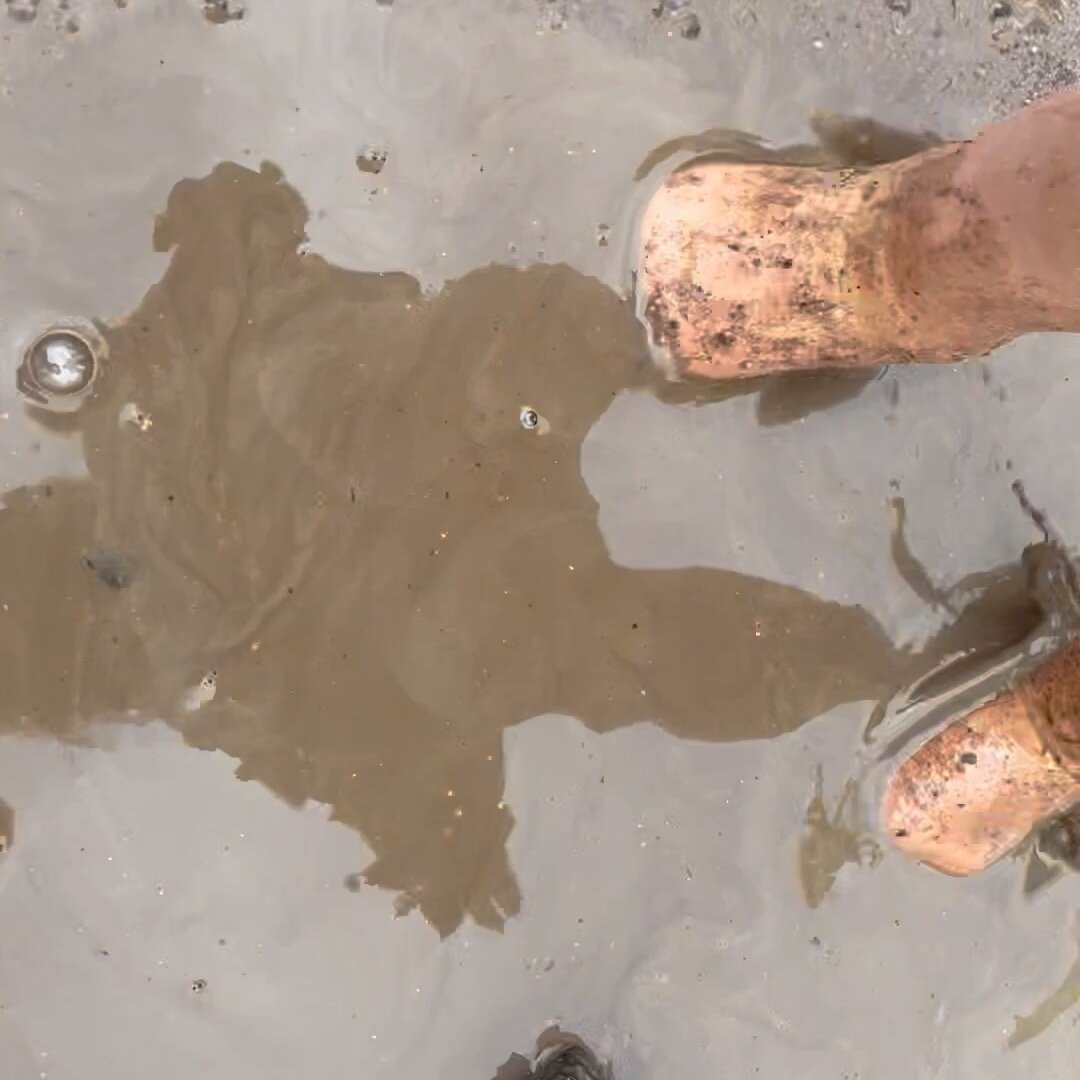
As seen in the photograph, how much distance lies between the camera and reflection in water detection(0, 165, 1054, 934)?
83.8 inches

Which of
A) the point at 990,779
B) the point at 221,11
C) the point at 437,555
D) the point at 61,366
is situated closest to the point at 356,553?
the point at 437,555

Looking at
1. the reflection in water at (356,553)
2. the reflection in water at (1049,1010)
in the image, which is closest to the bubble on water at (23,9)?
the reflection in water at (356,553)

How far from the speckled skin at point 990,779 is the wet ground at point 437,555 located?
3.4 inches

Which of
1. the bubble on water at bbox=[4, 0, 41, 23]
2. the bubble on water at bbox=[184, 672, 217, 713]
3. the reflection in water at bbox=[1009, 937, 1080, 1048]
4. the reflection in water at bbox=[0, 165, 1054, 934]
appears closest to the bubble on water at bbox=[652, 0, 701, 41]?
the reflection in water at bbox=[0, 165, 1054, 934]

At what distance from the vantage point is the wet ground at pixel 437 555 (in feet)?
6.98

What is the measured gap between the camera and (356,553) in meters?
2.18

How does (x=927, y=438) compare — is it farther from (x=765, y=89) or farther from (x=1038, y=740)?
(x=765, y=89)

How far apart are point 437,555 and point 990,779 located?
50.4 inches

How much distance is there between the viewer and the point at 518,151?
2.19 meters

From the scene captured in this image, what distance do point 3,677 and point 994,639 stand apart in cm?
214

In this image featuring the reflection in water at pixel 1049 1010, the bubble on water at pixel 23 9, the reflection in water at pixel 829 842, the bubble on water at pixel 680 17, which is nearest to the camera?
the bubble on water at pixel 23 9

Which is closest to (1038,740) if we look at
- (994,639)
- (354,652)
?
(994,639)

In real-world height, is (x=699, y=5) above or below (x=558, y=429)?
above

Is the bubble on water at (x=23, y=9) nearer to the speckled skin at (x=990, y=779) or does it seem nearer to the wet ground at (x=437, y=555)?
the wet ground at (x=437, y=555)
